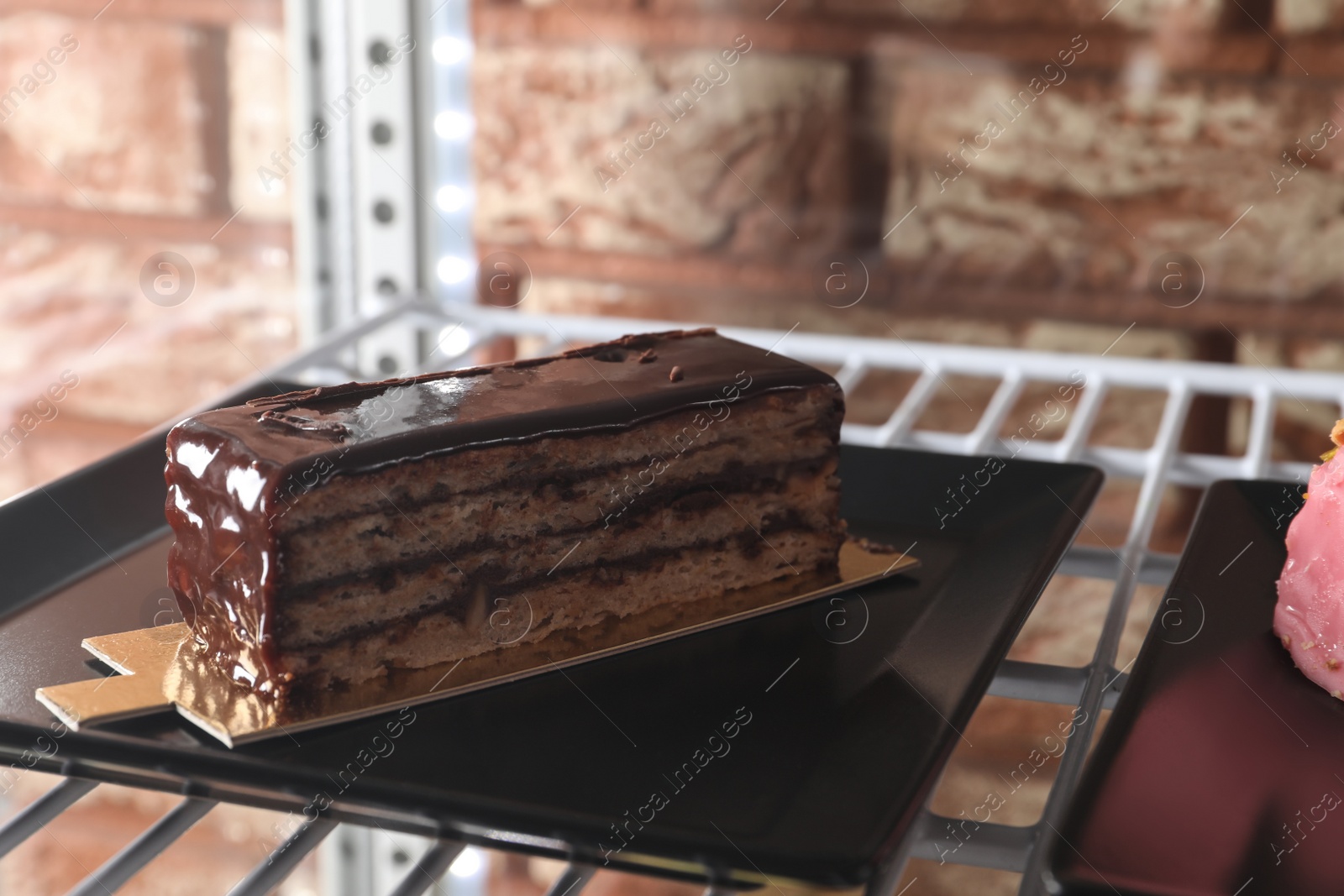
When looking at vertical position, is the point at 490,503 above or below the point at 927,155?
below

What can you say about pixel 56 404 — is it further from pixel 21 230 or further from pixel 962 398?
pixel 962 398

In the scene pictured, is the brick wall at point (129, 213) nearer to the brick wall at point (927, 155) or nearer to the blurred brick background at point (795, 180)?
the blurred brick background at point (795, 180)

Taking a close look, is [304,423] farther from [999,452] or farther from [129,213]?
[129,213]

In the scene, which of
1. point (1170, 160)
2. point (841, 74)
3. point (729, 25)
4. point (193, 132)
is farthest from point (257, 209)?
point (1170, 160)

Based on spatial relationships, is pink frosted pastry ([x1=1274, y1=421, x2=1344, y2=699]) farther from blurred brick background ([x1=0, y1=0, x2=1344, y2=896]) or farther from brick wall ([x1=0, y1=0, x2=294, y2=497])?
brick wall ([x1=0, y1=0, x2=294, y2=497])

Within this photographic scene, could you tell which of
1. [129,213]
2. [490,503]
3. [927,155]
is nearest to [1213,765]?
[490,503]
